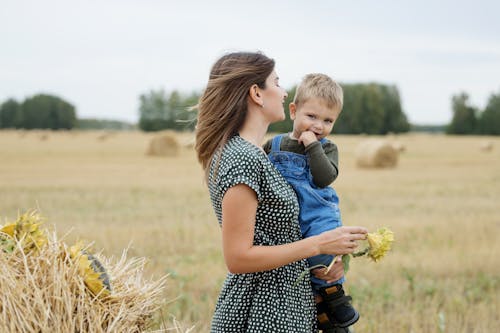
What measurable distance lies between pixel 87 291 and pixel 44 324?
203mm

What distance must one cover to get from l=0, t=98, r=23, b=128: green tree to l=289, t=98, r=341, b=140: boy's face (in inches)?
3287

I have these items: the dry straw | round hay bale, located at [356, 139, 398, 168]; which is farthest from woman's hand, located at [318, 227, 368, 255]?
round hay bale, located at [356, 139, 398, 168]

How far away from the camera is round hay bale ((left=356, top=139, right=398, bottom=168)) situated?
72.7 feet

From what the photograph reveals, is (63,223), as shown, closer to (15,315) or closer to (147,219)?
(147,219)

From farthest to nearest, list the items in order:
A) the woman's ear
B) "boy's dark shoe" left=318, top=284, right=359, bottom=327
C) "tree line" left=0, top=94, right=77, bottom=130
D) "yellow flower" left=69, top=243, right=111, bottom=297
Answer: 1. "tree line" left=0, top=94, right=77, bottom=130
2. "boy's dark shoe" left=318, top=284, right=359, bottom=327
3. the woman's ear
4. "yellow flower" left=69, top=243, right=111, bottom=297

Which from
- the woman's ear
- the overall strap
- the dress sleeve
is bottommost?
the dress sleeve

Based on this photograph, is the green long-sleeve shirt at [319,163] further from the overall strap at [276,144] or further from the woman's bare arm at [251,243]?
the woman's bare arm at [251,243]

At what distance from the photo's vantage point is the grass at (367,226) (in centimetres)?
545

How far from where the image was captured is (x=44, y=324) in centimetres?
222

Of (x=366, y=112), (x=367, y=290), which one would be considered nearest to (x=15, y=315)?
(x=367, y=290)

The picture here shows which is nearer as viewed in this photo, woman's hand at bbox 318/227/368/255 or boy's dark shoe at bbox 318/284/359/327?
woman's hand at bbox 318/227/368/255

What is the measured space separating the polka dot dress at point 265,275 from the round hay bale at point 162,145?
2600cm

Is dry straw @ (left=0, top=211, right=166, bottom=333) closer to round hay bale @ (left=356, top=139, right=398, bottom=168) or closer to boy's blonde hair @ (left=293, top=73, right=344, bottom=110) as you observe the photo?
boy's blonde hair @ (left=293, top=73, right=344, bottom=110)

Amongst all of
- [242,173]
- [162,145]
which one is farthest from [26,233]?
[162,145]
